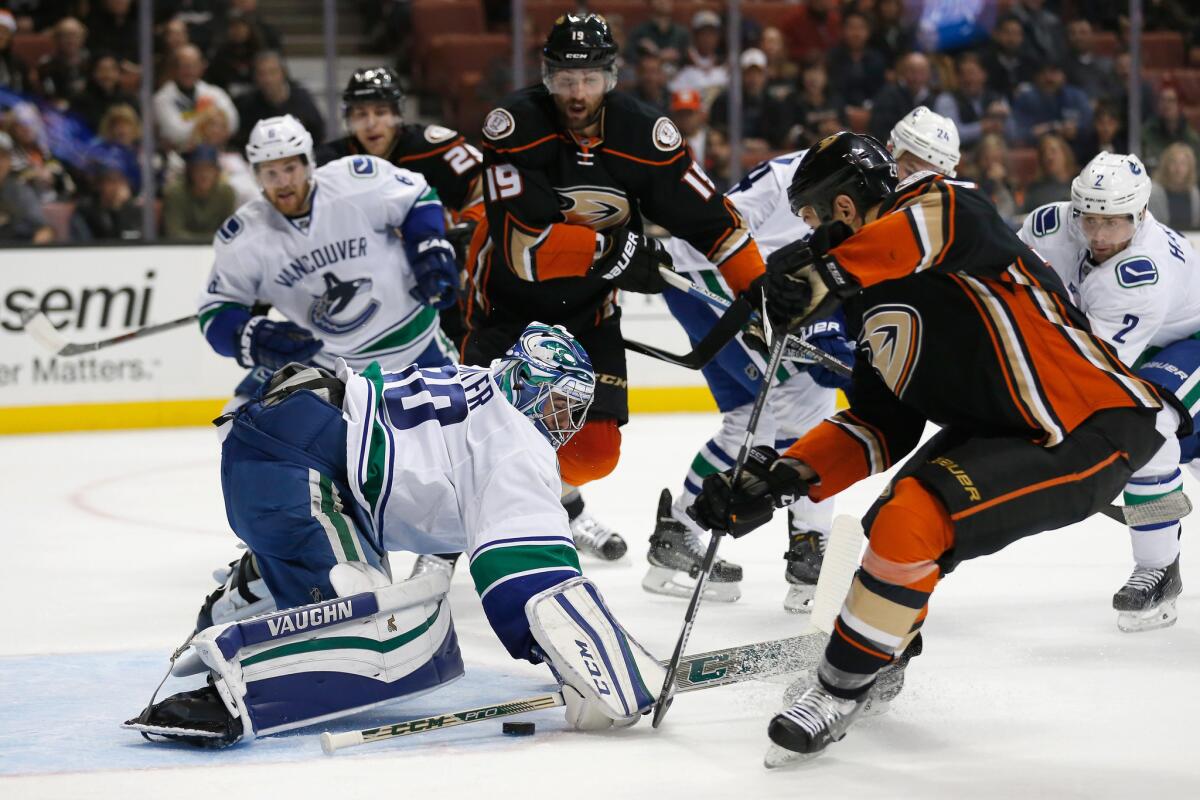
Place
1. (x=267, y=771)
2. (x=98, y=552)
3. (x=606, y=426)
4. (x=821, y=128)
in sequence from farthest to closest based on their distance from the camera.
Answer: (x=821, y=128) → (x=98, y=552) → (x=606, y=426) → (x=267, y=771)

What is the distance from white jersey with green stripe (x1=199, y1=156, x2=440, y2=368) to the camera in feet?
14.8

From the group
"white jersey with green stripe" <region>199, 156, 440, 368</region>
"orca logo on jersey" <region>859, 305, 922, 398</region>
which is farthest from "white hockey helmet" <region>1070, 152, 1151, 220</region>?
"white jersey with green stripe" <region>199, 156, 440, 368</region>

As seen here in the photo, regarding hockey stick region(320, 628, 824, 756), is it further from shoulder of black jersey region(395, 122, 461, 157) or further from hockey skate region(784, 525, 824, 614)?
shoulder of black jersey region(395, 122, 461, 157)

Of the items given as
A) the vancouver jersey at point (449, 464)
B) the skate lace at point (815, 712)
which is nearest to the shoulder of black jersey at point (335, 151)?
the vancouver jersey at point (449, 464)

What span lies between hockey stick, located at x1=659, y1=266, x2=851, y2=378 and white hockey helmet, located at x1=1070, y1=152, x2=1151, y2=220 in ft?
2.19

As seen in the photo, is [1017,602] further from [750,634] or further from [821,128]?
[821,128]

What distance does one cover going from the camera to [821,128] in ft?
25.8

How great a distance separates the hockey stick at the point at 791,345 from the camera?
3.90 meters

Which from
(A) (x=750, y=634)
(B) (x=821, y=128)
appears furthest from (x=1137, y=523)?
(B) (x=821, y=128)

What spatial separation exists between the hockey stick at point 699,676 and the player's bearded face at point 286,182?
6.57ft

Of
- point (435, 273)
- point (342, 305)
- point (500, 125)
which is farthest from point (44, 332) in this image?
point (500, 125)

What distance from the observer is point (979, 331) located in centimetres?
267

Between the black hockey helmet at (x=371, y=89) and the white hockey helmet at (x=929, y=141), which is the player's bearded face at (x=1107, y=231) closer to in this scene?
the white hockey helmet at (x=929, y=141)

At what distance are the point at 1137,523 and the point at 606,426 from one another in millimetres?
1258
